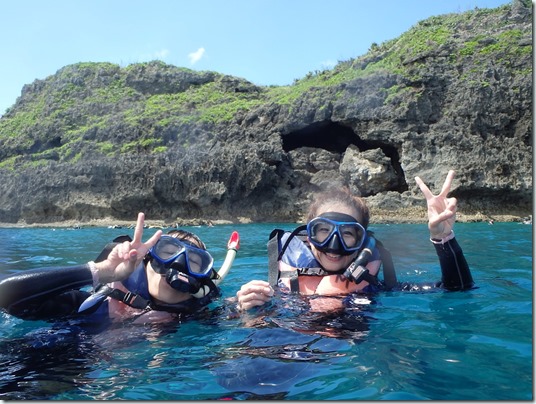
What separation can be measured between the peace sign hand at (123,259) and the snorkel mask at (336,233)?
1.10 meters

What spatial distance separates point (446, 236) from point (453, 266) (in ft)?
0.87

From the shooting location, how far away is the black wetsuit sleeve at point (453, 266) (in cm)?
274

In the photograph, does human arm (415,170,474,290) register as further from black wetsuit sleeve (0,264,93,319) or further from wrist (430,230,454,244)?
black wetsuit sleeve (0,264,93,319)

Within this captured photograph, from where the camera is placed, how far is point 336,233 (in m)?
2.91

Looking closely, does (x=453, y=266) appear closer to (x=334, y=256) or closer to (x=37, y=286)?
(x=334, y=256)

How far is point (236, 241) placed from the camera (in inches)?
156

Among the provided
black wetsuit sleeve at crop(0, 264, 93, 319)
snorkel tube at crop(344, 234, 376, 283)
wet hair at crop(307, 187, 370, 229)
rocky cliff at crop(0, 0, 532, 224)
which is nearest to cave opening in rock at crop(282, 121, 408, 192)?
rocky cliff at crop(0, 0, 532, 224)

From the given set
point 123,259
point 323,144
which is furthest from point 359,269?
point 323,144

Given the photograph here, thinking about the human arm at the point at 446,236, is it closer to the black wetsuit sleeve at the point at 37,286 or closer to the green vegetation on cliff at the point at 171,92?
the black wetsuit sleeve at the point at 37,286

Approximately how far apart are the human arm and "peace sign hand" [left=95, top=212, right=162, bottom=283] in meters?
1.58

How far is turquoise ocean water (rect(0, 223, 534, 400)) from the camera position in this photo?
5.66 feet

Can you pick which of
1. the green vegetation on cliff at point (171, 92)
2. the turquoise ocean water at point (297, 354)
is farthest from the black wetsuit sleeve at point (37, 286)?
the green vegetation on cliff at point (171, 92)

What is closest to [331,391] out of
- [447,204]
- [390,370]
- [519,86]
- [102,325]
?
[390,370]

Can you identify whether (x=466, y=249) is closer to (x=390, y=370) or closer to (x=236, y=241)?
(x=236, y=241)
